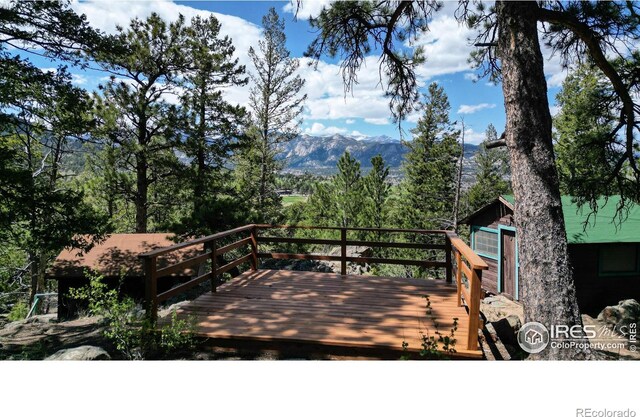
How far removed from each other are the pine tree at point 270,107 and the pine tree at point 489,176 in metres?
12.0

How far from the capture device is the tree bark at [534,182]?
9.60ft

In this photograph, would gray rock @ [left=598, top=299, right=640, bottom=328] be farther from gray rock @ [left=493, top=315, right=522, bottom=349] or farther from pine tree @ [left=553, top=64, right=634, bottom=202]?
gray rock @ [left=493, top=315, right=522, bottom=349]

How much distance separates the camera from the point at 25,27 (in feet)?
17.8

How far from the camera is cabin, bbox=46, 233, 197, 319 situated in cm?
992

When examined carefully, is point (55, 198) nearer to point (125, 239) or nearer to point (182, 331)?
point (182, 331)

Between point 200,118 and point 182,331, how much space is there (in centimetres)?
868

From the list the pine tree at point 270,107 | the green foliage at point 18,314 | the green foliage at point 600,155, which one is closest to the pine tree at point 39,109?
the pine tree at point 270,107

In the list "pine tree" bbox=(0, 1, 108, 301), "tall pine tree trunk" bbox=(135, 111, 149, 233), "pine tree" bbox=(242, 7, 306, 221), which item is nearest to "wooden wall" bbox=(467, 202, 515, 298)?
"pine tree" bbox=(242, 7, 306, 221)

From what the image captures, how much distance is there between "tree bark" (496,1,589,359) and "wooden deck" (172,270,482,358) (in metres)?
0.73

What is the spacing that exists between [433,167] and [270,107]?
9592mm

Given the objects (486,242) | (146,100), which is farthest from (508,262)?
(146,100)

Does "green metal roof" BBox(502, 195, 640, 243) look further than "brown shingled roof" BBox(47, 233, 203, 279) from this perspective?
No
